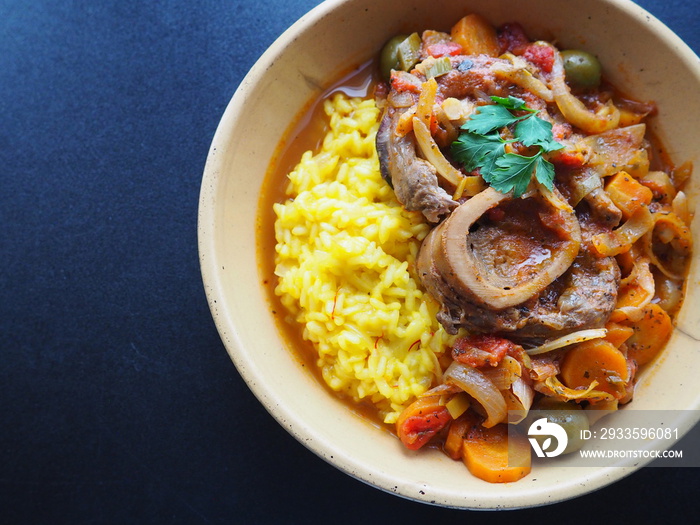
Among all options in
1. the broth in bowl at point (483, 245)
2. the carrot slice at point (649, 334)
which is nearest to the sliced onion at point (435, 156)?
the broth in bowl at point (483, 245)

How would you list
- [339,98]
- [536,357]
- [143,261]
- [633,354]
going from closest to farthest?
[536,357], [633,354], [339,98], [143,261]

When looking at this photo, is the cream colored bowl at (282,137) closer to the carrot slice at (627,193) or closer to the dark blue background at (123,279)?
the carrot slice at (627,193)

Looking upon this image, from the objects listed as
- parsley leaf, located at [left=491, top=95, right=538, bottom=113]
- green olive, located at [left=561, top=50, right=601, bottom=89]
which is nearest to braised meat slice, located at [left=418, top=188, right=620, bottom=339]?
parsley leaf, located at [left=491, top=95, right=538, bottom=113]

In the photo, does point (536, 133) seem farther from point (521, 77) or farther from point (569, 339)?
point (569, 339)

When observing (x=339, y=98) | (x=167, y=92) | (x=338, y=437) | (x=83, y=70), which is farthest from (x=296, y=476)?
(x=83, y=70)

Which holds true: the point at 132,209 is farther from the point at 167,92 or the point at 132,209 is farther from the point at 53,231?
the point at 167,92

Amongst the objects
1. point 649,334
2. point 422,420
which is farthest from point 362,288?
point 649,334
